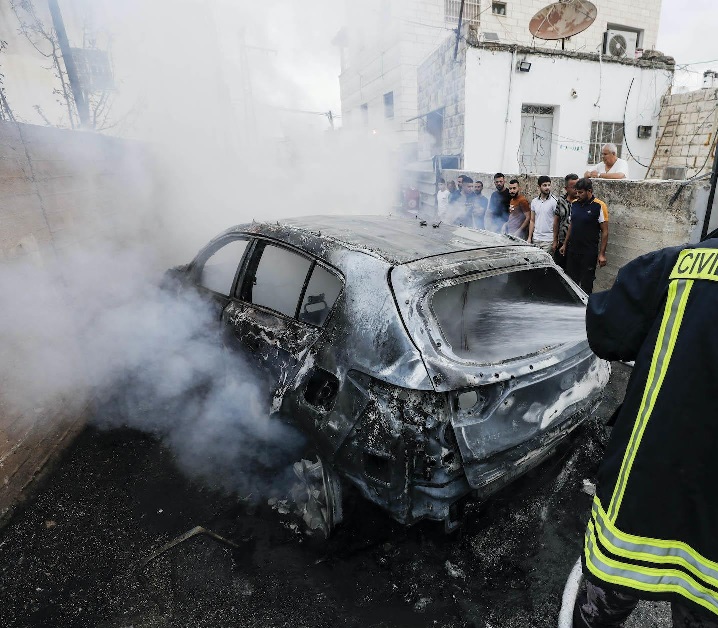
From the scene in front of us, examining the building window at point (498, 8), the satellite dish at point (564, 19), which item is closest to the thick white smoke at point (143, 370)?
the satellite dish at point (564, 19)

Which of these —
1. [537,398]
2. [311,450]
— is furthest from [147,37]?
[537,398]

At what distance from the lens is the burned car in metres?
1.99

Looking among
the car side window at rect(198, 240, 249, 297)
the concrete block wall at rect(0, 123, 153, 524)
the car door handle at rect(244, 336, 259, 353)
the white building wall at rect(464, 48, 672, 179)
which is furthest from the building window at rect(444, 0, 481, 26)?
the car door handle at rect(244, 336, 259, 353)

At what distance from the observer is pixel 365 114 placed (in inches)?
846

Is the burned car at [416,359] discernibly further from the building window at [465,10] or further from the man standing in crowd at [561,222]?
the building window at [465,10]

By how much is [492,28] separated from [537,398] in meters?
19.8

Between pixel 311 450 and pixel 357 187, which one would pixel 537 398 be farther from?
pixel 357 187

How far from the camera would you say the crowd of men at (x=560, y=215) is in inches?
208

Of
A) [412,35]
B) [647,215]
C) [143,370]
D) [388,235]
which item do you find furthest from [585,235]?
[412,35]

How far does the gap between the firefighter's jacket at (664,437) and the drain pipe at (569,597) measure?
766 mm

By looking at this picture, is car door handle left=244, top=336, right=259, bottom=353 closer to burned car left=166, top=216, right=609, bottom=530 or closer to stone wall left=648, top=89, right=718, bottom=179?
burned car left=166, top=216, right=609, bottom=530

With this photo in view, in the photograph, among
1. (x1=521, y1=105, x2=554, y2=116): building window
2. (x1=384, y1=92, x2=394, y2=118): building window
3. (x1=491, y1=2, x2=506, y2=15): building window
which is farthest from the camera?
(x1=384, y1=92, x2=394, y2=118): building window

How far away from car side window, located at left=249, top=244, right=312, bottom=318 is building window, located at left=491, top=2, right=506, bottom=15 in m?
19.1

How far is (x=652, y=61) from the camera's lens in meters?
11.6
